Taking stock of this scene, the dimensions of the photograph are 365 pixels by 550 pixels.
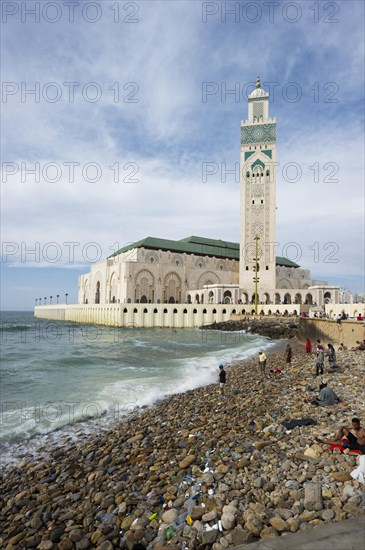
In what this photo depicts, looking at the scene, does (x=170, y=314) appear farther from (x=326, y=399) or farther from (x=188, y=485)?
(x=188, y=485)

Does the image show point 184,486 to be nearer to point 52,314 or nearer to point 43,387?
point 43,387

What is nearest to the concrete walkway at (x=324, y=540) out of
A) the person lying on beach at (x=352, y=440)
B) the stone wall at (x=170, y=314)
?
the person lying on beach at (x=352, y=440)

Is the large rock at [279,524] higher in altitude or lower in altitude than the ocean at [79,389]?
higher

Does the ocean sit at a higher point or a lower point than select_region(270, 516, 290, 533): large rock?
lower

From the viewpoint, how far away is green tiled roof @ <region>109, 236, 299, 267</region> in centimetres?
7731

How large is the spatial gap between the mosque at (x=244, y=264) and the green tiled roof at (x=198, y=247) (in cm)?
31

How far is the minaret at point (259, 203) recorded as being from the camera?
67.6 metres

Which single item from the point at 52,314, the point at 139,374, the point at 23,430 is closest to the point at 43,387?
the point at 139,374

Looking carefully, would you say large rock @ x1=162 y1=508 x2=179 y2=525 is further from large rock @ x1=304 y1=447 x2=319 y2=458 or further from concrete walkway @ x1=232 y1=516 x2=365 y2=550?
large rock @ x1=304 y1=447 x2=319 y2=458

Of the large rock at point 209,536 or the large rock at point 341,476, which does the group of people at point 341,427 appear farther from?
the large rock at point 209,536

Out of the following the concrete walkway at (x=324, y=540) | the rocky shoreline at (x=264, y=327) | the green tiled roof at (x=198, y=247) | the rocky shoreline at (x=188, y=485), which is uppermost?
the green tiled roof at (x=198, y=247)

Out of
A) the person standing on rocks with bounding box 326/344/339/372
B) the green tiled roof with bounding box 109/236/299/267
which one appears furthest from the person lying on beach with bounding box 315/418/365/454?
the green tiled roof with bounding box 109/236/299/267

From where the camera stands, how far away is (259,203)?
6812 centimetres

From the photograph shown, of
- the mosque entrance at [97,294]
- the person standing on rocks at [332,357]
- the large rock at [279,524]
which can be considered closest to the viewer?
the large rock at [279,524]
